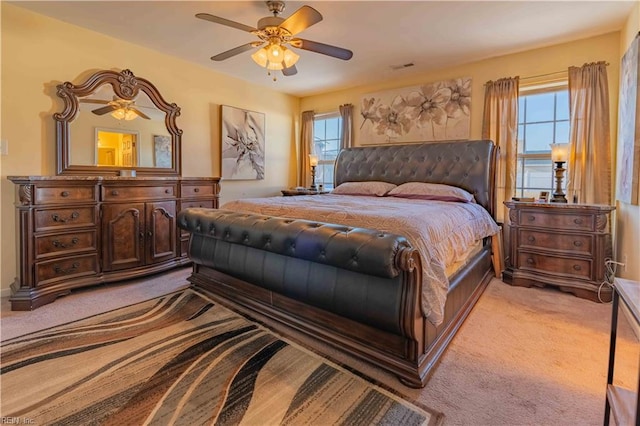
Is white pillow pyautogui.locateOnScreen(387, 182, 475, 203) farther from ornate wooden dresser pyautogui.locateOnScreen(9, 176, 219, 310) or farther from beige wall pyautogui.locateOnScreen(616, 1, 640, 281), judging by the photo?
ornate wooden dresser pyautogui.locateOnScreen(9, 176, 219, 310)

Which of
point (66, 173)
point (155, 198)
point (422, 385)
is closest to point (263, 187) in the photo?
point (155, 198)

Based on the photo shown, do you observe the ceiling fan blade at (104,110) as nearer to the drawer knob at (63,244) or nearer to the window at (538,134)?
the drawer knob at (63,244)

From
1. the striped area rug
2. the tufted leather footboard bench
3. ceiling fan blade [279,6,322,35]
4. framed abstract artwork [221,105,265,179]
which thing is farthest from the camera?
framed abstract artwork [221,105,265,179]

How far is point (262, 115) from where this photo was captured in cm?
511

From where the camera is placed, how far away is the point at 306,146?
562 cm

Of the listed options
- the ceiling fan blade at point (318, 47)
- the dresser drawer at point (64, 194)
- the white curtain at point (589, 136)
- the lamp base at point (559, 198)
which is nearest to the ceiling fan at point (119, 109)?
the dresser drawer at point (64, 194)

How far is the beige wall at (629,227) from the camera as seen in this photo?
2.45m

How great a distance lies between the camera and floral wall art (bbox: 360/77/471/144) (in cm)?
405

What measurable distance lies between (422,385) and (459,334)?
2.49 feet

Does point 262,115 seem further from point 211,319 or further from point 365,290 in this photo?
point 365,290

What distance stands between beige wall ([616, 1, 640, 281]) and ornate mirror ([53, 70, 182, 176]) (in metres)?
4.67

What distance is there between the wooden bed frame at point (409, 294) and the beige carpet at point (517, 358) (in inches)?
3.9

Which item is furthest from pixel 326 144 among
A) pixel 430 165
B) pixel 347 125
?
pixel 430 165

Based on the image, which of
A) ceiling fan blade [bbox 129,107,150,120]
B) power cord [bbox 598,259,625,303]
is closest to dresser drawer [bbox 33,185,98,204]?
ceiling fan blade [bbox 129,107,150,120]
